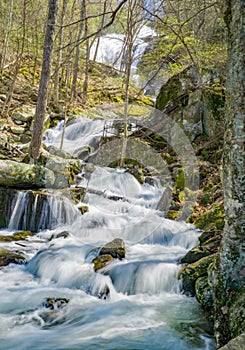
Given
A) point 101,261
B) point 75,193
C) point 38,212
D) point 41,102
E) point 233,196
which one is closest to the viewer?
point 233,196

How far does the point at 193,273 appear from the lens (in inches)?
179

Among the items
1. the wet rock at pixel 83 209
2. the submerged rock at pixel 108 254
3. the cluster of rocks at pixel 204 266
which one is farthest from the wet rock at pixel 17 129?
the cluster of rocks at pixel 204 266

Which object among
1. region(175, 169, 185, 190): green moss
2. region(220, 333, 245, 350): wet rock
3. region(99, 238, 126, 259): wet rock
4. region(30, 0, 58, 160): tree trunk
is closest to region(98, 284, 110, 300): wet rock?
region(99, 238, 126, 259): wet rock

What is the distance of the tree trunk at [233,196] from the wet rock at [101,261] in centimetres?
290

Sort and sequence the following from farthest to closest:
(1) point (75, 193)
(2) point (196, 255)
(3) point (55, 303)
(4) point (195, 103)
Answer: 1. (4) point (195, 103)
2. (1) point (75, 193)
3. (2) point (196, 255)
4. (3) point (55, 303)

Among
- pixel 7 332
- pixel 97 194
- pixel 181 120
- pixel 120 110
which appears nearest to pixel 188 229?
pixel 97 194

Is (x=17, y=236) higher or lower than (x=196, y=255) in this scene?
lower

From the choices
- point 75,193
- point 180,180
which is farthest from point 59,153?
point 180,180

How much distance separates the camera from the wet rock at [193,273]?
Result: 14.4 feet

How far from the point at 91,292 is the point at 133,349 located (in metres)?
1.49

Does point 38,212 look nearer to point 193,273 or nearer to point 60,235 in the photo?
point 60,235

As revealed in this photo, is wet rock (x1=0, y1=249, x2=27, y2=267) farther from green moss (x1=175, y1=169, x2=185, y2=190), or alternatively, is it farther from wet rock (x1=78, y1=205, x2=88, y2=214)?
green moss (x1=175, y1=169, x2=185, y2=190)

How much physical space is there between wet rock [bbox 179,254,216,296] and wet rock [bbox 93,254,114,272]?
141 centimetres

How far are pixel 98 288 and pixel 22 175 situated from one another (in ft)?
13.2
